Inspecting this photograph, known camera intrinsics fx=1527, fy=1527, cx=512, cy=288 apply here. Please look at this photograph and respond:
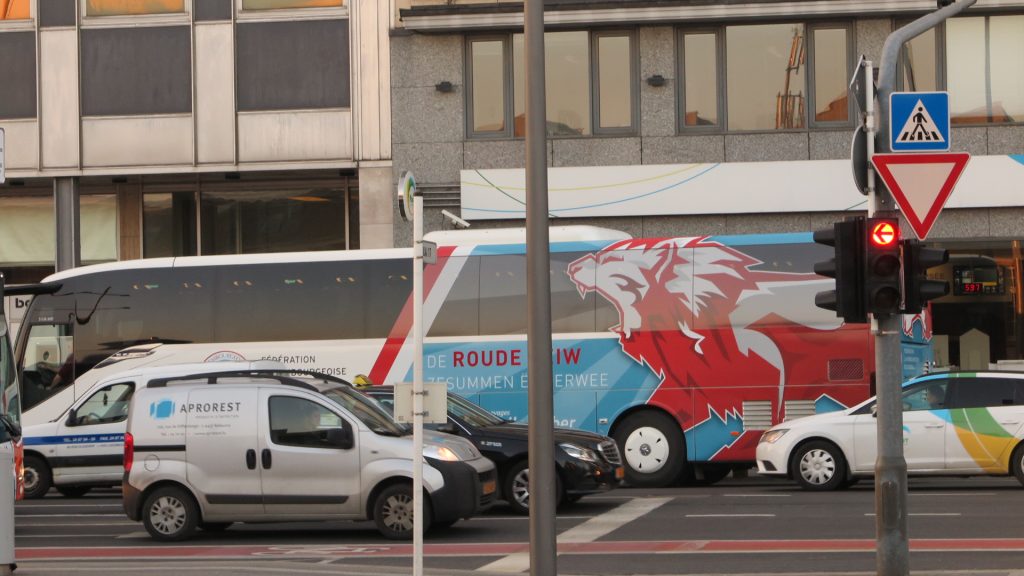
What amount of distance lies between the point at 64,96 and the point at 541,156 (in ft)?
78.9

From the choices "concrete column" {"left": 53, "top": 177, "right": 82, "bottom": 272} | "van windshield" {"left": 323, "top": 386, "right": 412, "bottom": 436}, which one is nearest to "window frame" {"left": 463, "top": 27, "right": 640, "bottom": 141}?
"concrete column" {"left": 53, "top": 177, "right": 82, "bottom": 272}

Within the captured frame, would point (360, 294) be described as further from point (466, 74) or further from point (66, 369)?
point (466, 74)

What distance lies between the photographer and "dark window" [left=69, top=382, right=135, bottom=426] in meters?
22.4

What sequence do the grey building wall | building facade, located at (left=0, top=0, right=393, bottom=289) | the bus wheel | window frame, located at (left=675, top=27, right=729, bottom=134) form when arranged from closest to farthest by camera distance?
1. the bus wheel
2. the grey building wall
3. window frame, located at (left=675, top=27, right=729, bottom=134)
4. building facade, located at (left=0, top=0, right=393, bottom=289)

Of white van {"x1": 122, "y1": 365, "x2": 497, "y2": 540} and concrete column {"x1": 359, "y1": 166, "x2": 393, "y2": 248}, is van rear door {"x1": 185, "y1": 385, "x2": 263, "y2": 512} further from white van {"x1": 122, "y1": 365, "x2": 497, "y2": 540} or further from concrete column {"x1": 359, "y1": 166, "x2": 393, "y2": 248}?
concrete column {"x1": 359, "y1": 166, "x2": 393, "y2": 248}

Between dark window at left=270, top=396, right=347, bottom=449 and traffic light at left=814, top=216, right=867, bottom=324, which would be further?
dark window at left=270, top=396, right=347, bottom=449

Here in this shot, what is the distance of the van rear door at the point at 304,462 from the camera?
15.9m

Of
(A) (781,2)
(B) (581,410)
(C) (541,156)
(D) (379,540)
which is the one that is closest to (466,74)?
(A) (781,2)

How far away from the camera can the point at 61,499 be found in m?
24.1

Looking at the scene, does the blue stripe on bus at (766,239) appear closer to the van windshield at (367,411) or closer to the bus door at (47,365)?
the van windshield at (367,411)

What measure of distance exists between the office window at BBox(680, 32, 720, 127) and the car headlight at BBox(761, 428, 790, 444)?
11012 mm

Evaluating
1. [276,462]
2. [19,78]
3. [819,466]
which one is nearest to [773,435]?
[819,466]

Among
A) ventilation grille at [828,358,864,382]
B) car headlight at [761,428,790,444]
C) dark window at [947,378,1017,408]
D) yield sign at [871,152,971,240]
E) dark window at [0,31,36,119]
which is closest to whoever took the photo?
yield sign at [871,152,971,240]

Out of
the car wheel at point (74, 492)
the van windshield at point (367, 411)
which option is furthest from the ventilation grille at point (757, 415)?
the car wheel at point (74, 492)
